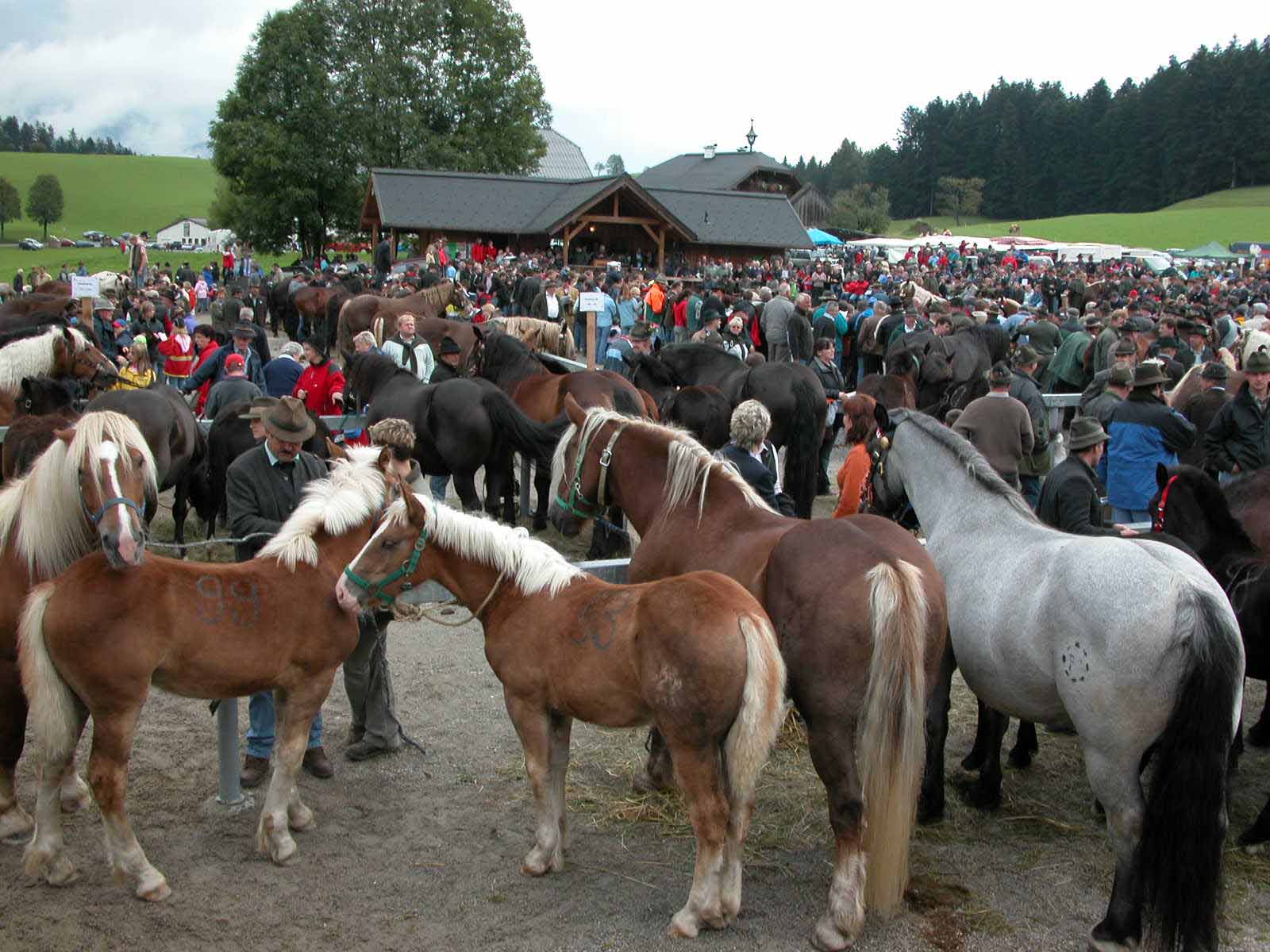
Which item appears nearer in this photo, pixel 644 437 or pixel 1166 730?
pixel 1166 730

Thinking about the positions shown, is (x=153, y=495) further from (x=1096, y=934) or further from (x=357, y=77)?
(x=357, y=77)

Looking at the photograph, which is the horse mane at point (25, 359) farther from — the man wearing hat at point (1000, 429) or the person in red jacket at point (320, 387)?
the man wearing hat at point (1000, 429)

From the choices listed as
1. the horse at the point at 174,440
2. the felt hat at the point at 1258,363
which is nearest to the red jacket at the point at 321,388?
the horse at the point at 174,440

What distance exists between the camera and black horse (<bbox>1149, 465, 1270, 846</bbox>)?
5.35 m

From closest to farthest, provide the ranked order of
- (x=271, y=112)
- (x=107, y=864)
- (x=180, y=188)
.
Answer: (x=107, y=864), (x=271, y=112), (x=180, y=188)

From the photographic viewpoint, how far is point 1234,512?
248 inches

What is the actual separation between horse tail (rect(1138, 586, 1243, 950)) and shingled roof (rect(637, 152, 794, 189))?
58664 mm

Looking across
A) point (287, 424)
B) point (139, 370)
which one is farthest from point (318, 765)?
point (139, 370)

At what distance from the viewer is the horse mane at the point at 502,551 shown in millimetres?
4703

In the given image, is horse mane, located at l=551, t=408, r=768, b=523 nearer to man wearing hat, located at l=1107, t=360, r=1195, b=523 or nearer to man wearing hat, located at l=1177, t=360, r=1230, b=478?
man wearing hat, located at l=1107, t=360, r=1195, b=523

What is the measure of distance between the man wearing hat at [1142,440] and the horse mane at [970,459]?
3.10 meters

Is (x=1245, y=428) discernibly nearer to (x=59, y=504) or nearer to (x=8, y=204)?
(x=59, y=504)

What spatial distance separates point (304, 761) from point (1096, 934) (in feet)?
13.1

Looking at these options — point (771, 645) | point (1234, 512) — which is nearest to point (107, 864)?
point (771, 645)
